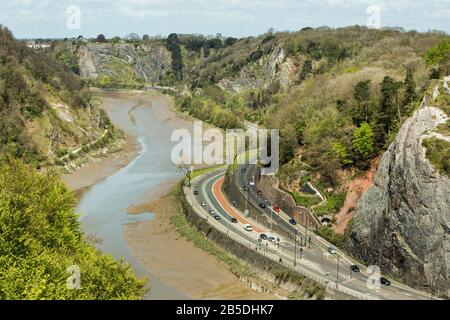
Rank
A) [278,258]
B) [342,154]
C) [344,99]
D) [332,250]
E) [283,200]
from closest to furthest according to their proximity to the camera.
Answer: [278,258], [332,250], [342,154], [283,200], [344,99]

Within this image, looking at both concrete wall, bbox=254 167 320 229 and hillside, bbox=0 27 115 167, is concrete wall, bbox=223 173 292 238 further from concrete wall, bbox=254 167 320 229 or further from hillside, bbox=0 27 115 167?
hillside, bbox=0 27 115 167

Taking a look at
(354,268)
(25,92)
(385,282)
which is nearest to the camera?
(385,282)

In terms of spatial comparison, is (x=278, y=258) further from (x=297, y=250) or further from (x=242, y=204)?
(x=242, y=204)

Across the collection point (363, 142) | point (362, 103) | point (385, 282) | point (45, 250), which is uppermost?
point (362, 103)

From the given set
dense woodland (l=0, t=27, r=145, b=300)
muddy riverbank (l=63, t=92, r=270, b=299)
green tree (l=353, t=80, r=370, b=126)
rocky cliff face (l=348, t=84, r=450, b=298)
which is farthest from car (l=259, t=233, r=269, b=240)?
green tree (l=353, t=80, r=370, b=126)

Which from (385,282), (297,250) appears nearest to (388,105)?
(297,250)

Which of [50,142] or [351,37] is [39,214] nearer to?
[50,142]

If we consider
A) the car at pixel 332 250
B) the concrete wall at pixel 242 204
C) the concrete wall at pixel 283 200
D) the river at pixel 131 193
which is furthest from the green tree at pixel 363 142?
the river at pixel 131 193

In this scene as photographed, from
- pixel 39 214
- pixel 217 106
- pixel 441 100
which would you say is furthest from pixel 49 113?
pixel 441 100
